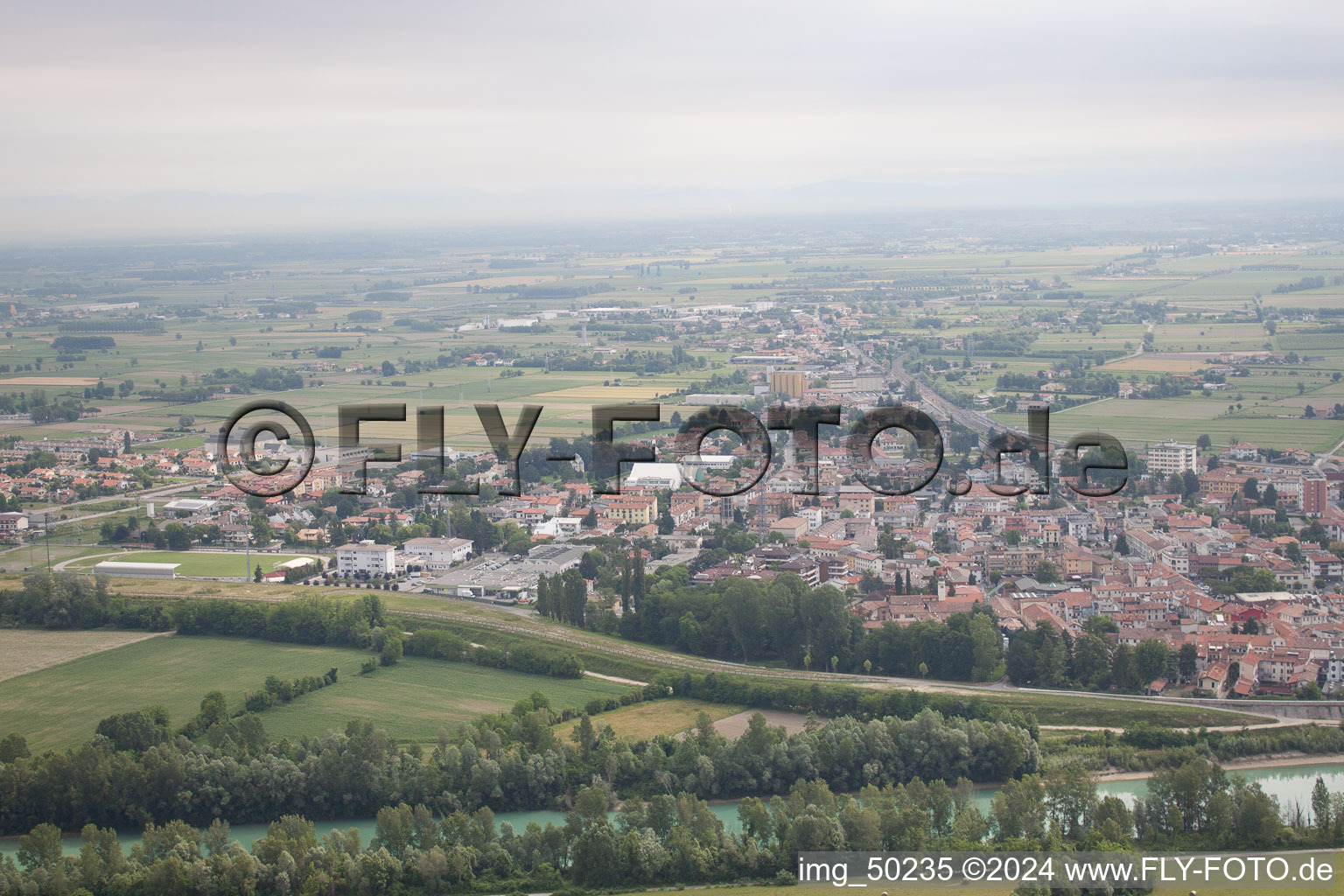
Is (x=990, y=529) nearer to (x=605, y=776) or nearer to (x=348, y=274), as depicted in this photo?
(x=605, y=776)

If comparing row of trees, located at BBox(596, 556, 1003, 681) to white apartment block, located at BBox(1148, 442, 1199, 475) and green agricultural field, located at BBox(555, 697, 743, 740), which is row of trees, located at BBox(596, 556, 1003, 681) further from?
white apartment block, located at BBox(1148, 442, 1199, 475)

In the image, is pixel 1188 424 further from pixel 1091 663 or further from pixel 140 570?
pixel 140 570

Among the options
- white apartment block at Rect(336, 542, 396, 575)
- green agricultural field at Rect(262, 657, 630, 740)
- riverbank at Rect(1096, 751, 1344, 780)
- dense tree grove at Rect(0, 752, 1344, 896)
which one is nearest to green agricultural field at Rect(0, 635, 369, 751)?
green agricultural field at Rect(262, 657, 630, 740)

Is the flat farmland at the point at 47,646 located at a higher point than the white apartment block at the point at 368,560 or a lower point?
lower

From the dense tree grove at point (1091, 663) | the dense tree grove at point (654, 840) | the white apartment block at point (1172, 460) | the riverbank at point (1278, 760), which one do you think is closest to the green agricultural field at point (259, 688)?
the dense tree grove at point (654, 840)

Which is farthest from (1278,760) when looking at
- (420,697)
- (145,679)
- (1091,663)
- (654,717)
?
(145,679)

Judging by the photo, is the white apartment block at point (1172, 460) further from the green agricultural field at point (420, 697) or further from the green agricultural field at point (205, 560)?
the green agricultural field at point (205, 560)
